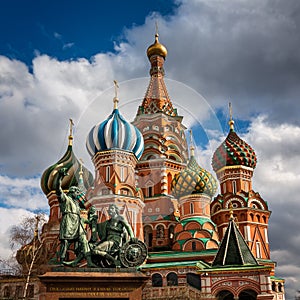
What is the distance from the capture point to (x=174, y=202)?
37.7m

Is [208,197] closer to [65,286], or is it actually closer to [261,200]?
[261,200]

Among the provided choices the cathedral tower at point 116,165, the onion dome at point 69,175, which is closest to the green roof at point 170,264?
the cathedral tower at point 116,165

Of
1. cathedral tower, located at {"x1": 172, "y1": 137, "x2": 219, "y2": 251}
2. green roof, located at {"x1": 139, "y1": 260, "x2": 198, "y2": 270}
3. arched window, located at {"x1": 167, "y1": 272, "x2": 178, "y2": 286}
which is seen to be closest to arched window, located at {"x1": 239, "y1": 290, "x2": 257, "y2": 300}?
green roof, located at {"x1": 139, "y1": 260, "x2": 198, "y2": 270}

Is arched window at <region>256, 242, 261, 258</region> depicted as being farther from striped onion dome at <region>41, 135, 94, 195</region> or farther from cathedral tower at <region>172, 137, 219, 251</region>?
striped onion dome at <region>41, 135, 94, 195</region>

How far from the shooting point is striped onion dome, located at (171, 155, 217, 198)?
35250 mm

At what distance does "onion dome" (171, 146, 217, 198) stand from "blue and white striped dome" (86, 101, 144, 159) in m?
4.48

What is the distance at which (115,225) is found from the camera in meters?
13.7

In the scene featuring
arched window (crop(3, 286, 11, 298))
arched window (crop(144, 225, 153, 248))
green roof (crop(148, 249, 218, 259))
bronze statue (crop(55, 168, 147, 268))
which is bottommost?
bronze statue (crop(55, 168, 147, 268))

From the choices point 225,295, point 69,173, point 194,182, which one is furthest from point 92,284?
point 69,173

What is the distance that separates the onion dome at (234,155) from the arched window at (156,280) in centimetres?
1387

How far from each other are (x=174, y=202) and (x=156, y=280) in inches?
377

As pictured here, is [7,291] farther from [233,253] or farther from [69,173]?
[233,253]

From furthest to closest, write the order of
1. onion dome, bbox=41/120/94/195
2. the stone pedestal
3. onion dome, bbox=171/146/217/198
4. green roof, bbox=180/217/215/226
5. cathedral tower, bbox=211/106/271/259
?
cathedral tower, bbox=211/106/271/259
onion dome, bbox=41/120/94/195
onion dome, bbox=171/146/217/198
green roof, bbox=180/217/215/226
the stone pedestal

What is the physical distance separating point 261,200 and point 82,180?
1499cm
